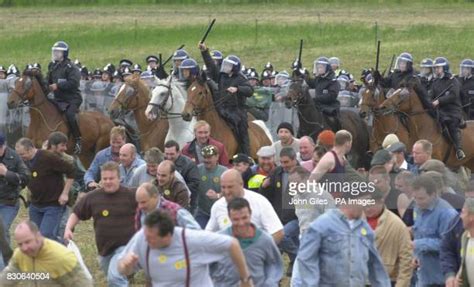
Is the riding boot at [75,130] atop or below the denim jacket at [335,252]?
below

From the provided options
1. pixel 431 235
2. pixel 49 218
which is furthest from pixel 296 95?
pixel 431 235

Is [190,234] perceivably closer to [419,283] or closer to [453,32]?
[419,283]

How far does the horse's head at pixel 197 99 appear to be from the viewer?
24.5m

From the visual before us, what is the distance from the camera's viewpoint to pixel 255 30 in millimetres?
62062

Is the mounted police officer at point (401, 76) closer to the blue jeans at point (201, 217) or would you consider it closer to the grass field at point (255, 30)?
Answer: the blue jeans at point (201, 217)

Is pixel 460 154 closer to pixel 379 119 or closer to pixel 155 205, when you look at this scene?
pixel 379 119

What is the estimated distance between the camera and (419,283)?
14.9 m

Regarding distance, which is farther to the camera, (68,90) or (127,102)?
(68,90)

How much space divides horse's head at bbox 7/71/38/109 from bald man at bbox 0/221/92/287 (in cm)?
1396

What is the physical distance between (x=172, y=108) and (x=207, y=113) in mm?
684

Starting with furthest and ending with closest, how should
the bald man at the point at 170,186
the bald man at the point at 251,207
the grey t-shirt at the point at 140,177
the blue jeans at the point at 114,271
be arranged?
the grey t-shirt at the point at 140,177 < the bald man at the point at 170,186 < the blue jeans at the point at 114,271 < the bald man at the point at 251,207

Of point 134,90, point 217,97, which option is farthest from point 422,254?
point 134,90

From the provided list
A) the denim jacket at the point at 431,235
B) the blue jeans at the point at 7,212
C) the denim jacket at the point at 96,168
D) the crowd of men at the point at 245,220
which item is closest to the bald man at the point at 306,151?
the crowd of men at the point at 245,220

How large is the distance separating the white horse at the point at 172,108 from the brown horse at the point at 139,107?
1.68 ft
